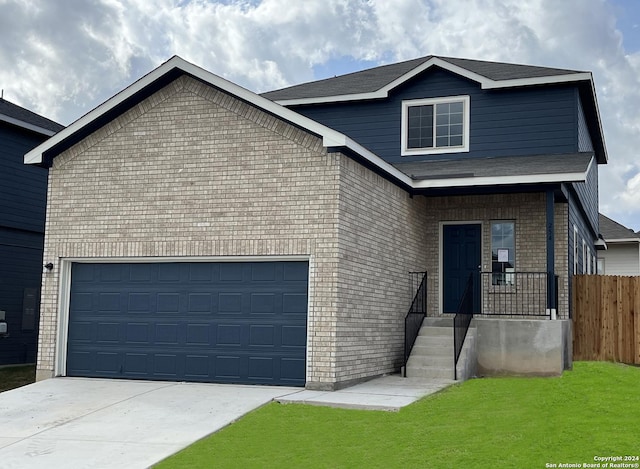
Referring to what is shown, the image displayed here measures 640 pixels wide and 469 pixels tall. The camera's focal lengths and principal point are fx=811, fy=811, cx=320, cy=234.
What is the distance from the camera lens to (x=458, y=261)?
17.8m

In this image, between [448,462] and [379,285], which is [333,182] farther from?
[448,462]

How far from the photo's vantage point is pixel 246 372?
14.1 m

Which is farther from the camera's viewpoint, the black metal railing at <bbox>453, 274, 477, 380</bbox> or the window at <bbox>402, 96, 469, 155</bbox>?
the window at <bbox>402, 96, 469, 155</bbox>

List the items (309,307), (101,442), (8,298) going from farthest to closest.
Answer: (8,298)
(309,307)
(101,442)

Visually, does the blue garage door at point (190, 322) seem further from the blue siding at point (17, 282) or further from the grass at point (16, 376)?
the blue siding at point (17, 282)

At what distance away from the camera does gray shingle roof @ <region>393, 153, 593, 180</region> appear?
1576cm

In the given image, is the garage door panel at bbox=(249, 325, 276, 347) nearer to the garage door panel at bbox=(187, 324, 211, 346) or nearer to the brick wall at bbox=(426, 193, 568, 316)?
the garage door panel at bbox=(187, 324, 211, 346)

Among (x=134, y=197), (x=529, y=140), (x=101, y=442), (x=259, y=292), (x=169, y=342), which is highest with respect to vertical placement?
(x=529, y=140)

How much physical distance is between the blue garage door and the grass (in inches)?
122

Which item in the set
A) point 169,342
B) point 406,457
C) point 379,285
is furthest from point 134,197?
point 406,457

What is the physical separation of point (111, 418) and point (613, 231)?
1084 inches

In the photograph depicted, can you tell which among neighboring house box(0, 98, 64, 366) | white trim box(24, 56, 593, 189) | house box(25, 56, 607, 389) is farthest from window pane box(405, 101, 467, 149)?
neighboring house box(0, 98, 64, 366)

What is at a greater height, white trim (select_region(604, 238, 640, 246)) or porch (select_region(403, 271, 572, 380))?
white trim (select_region(604, 238, 640, 246))

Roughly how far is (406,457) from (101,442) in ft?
13.2
